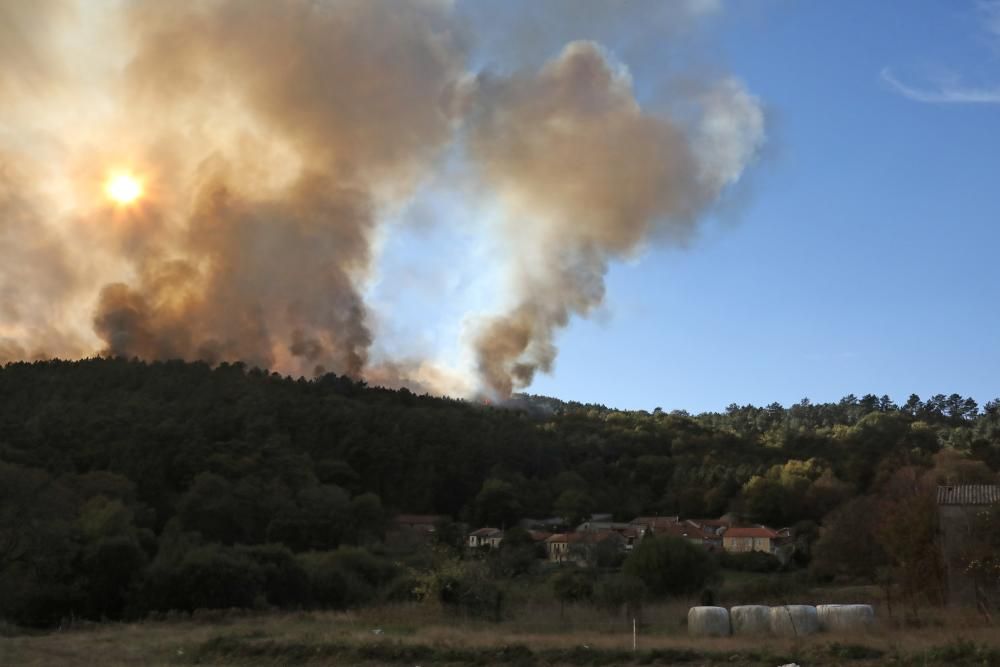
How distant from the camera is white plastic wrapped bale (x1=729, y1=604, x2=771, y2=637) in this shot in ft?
102

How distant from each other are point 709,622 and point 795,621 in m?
2.49

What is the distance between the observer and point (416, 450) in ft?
369

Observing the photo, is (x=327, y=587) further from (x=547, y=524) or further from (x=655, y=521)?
(x=547, y=524)

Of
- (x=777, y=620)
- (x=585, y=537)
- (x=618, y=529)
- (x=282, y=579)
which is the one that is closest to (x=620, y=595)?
(x=777, y=620)

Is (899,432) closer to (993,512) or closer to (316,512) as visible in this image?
(316,512)

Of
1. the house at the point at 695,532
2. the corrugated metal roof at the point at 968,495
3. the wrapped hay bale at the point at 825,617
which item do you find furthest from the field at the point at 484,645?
the house at the point at 695,532

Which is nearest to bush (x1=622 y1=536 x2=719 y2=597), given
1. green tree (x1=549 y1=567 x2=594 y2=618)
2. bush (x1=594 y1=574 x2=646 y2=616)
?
green tree (x1=549 y1=567 x2=594 y2=618)

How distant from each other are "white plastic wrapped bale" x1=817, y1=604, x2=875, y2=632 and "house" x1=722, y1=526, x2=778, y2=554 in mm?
49200

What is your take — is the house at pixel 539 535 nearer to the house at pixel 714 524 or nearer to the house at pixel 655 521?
the house at pixel 655 521

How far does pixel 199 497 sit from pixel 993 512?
55547 mm

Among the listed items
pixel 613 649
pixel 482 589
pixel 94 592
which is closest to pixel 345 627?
pixel 482 589

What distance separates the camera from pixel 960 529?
41.9 m

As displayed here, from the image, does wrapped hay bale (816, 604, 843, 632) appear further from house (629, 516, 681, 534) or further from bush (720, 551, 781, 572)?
house (629, 516, 681, 534)

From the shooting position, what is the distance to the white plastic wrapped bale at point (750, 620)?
102ft
